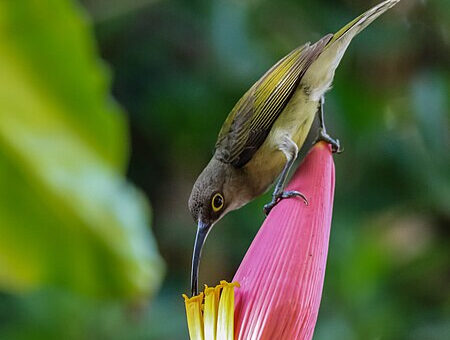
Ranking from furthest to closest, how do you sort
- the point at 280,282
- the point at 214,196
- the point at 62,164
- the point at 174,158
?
1. the point at 174,158
2. the point at 62,164
3. the point at 214,196
4. the point at 280,282

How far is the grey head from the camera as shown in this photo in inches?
24.5

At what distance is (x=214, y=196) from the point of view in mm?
649

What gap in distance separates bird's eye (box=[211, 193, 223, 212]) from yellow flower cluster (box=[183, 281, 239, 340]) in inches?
4.1

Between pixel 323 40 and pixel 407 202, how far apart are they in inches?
30.2

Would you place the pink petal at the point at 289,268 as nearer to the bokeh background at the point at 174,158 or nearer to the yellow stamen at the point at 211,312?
the yellow stamen at the point at 211,312

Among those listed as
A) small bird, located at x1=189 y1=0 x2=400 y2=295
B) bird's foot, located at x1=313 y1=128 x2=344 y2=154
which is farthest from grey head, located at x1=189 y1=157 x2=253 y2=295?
bird's foot, located at x1=313 y1=128 x2=344 y2=154

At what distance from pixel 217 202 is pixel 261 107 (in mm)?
90

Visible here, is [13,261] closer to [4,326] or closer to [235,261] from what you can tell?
[4,326]

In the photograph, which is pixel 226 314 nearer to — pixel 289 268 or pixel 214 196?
pixel 289 268

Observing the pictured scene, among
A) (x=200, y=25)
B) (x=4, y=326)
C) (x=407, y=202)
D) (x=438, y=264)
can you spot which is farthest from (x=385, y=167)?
(x=4, y=326)

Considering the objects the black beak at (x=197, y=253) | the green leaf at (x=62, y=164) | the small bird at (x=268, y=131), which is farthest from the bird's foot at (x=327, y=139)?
the green leaf at (x=62, y=164)

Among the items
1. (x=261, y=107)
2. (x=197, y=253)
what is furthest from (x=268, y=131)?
(x=197, y=253)

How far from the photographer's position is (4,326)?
1255mm

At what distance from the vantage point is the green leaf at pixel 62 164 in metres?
0.81
